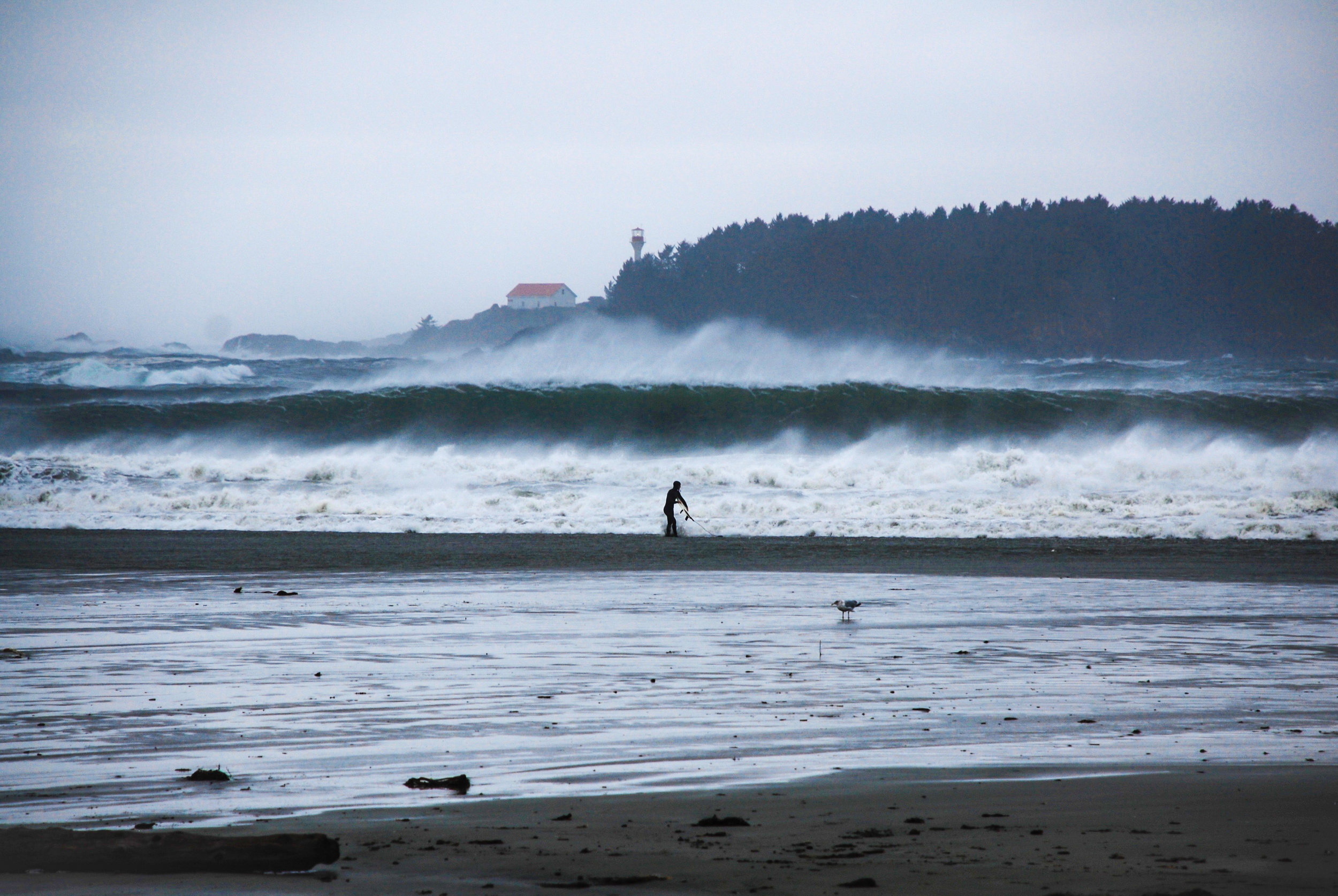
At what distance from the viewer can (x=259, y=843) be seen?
3441 millimetres

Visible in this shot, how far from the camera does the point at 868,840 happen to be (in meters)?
3.70

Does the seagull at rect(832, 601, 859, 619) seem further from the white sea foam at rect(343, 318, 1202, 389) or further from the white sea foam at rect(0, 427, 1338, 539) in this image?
the white sea foam at rect(343, 318, 1202, 389)

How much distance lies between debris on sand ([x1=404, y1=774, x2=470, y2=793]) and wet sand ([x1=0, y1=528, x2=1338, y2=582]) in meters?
9.95

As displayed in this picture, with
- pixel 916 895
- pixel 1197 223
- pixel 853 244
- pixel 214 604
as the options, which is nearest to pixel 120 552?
pixel 214 604

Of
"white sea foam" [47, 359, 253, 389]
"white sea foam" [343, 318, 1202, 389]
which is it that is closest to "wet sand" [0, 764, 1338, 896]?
"white sea foam" [343, 318, 1202, 389]

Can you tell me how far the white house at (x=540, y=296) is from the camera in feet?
549

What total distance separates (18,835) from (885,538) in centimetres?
1612

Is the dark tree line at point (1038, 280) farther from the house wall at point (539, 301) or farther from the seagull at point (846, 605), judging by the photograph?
the seagull at point (846, 605)

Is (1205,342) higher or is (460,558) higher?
(1205,342)

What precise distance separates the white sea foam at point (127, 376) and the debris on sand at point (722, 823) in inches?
2005

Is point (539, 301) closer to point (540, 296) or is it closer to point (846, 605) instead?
point (540, 296)

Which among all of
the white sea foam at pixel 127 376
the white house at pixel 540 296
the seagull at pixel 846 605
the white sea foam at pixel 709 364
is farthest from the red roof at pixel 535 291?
the seagull at pixel 846 605

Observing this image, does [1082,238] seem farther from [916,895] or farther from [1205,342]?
[916,895]

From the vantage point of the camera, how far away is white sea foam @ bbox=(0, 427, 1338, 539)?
2077 centimetres
